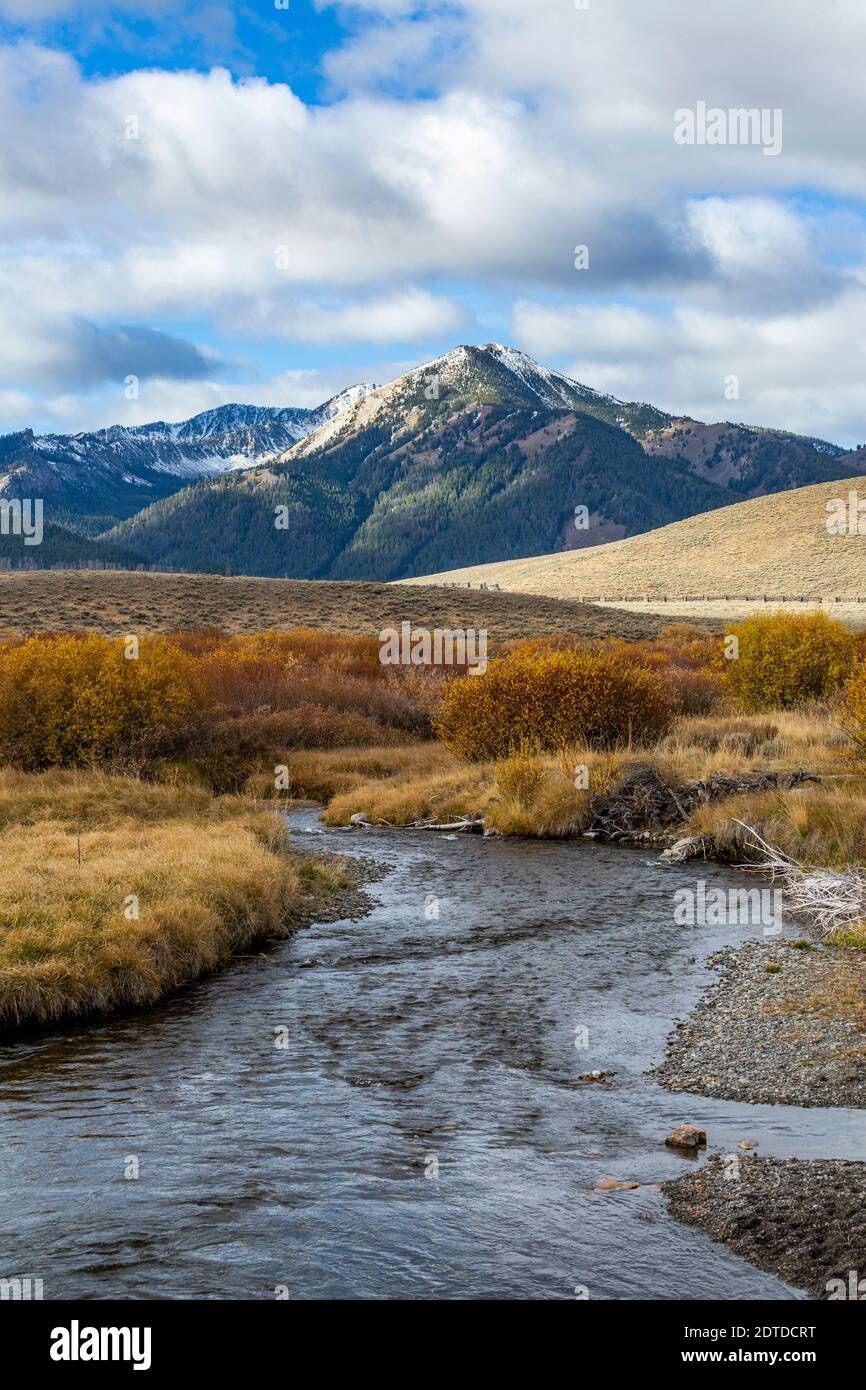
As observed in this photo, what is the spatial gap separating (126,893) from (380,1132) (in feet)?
23.3

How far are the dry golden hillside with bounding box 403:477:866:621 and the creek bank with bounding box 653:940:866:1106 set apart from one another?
84.6 metres

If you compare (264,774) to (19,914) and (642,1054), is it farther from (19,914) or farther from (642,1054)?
(642,1054)

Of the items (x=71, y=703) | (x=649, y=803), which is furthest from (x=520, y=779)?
(x=71, y=703)

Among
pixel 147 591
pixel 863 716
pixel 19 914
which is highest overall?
pixel 147 591

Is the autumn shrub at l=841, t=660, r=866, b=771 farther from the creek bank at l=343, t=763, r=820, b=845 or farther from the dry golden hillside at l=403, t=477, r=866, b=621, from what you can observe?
the dry golden hillside at l=403, t=477, r=866, b=621

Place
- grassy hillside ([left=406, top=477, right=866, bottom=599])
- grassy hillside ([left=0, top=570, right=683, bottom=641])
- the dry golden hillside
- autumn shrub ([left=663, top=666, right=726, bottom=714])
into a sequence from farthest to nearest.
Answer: grassy hillside ([left=406, top=477, right=866, bottom=599]) < the dry golden hillside < grassy hillside ([left=0, top=570, right=683, bottom=641]) < autumn shrub ([left=663, top=666, right=726, bottom=714])

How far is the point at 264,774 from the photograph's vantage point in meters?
32.8

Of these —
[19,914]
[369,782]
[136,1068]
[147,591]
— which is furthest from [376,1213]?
[147,591]

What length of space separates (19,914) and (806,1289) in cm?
1052

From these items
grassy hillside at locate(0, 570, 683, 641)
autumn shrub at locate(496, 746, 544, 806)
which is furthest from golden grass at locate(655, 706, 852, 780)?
grassy hillside at locate(0, 570, 683, 641)

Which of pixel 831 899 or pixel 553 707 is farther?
pixel 553 707

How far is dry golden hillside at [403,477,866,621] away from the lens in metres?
117

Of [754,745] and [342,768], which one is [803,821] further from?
[342,768]

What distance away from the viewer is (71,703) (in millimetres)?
29734
